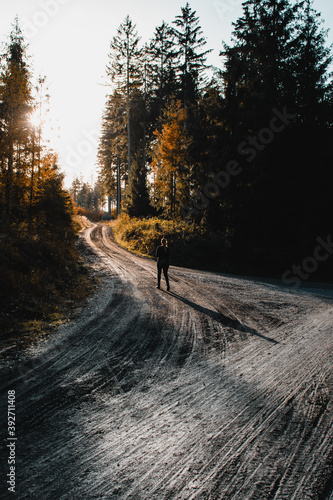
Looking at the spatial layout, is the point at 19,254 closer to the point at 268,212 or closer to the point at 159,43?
the point at 268,212

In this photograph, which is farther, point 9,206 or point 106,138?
point 106,138

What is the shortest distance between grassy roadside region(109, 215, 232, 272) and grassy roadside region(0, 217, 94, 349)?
7.04m

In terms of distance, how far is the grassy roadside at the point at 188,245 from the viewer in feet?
56.2

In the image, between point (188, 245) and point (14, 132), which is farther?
point (188, 245)

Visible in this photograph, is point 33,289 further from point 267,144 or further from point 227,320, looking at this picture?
point 267,144

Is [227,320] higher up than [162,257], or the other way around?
[162,257]

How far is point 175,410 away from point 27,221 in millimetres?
15925

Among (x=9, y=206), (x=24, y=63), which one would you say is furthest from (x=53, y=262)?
(x=24, y=63)

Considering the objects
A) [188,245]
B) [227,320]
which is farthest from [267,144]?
[227,320]

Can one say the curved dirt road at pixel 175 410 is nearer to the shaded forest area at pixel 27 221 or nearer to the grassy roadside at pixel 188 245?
the shaded forest area at pixel 27 221

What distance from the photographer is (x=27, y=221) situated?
1634 cm

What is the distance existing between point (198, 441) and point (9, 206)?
15.9m

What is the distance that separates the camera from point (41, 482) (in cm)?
235

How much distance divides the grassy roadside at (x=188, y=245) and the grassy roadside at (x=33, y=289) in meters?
7.04
